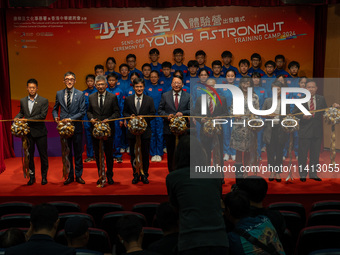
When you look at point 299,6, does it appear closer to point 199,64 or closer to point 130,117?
point 199,64

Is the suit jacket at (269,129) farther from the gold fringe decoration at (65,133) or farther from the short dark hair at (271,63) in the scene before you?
the gold fringe decoration at (65,133)

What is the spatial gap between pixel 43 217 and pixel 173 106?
363 centimetres

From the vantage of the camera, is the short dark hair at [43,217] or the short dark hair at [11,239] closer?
the short dark hair at [43,217]

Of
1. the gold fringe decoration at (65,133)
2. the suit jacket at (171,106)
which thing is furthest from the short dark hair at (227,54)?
the gold fringe decoration at (65,133)

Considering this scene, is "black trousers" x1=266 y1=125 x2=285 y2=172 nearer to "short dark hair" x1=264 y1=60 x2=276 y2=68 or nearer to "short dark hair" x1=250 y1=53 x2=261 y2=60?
"short dark hair" x1=264 y1=60 x2=276 y2=68

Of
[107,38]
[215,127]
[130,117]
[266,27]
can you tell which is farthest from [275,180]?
[107,38]

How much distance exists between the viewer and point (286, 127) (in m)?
6.16

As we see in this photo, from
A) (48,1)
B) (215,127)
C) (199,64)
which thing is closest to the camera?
(215,127)

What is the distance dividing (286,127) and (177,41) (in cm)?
335

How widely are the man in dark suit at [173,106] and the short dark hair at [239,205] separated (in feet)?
10.9

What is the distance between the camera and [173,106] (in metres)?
6.27

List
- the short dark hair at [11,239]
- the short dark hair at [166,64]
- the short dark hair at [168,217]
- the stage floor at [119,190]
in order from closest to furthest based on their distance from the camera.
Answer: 1. the short dark hair at [168,217]
2. the short dark hair at [11,239]
3. the stage floor at [119,190]
4. the short dark hair at [166,64]

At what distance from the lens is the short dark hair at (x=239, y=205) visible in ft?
9.25

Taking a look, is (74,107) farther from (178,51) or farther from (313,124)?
(313,124)
